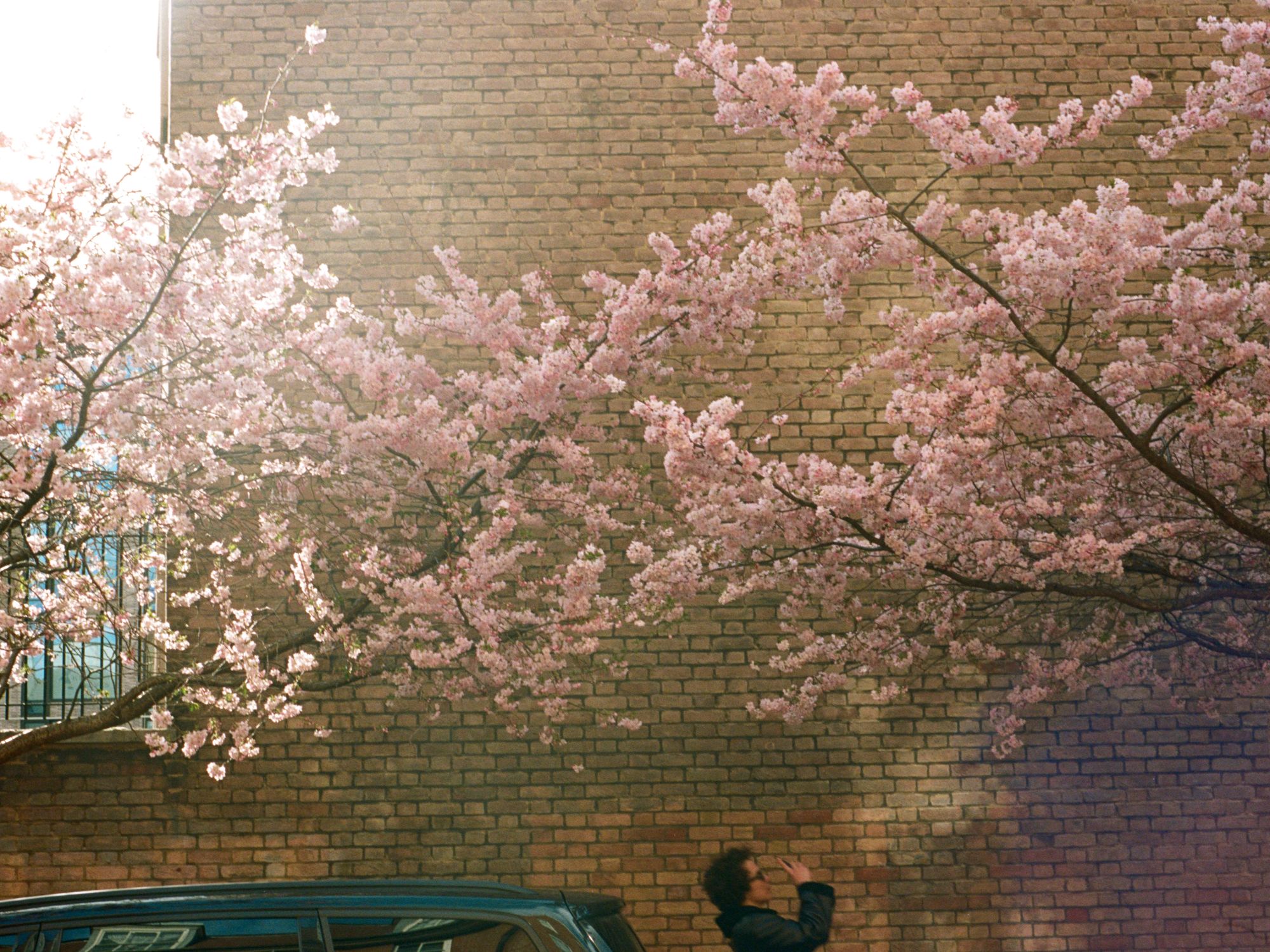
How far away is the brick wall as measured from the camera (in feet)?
25.2

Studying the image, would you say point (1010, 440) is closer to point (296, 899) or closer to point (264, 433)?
point (264, 433)

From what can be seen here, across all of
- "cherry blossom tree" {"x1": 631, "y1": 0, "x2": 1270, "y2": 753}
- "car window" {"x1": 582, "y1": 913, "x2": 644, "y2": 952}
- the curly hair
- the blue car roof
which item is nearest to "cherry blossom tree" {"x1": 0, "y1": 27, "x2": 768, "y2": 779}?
"cherry blossom tree" {"x1": 631, "y1": 0, "x2": 1270, "y2": 753}

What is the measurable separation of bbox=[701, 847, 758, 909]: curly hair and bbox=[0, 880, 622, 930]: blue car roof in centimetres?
207

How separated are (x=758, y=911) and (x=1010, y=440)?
337 centimetres

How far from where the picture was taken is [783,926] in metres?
5.46

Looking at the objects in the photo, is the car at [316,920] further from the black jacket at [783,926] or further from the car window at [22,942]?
the black jacket at [783,926]

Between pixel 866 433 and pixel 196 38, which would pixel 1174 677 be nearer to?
pixel 866 433

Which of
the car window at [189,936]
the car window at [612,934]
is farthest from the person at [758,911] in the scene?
the car window at [189,936]

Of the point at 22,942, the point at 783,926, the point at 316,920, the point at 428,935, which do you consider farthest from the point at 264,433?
the point at 783,926

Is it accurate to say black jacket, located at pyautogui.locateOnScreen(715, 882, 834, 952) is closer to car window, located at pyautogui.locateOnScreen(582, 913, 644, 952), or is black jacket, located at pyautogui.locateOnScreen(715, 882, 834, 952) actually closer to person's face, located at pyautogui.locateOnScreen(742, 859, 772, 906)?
person's face, located at pyautogui.locateOnScreen(742, 859, 772, 906)

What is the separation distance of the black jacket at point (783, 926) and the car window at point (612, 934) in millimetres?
1656

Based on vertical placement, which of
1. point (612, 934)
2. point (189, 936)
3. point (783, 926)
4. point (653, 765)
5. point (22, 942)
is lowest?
point (612, 934)

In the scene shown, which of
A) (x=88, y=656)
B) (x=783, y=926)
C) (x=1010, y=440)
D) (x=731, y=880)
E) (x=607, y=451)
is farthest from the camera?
(x=88, y=656)

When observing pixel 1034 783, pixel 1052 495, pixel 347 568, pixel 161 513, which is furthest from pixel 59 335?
pixel 1034 783
